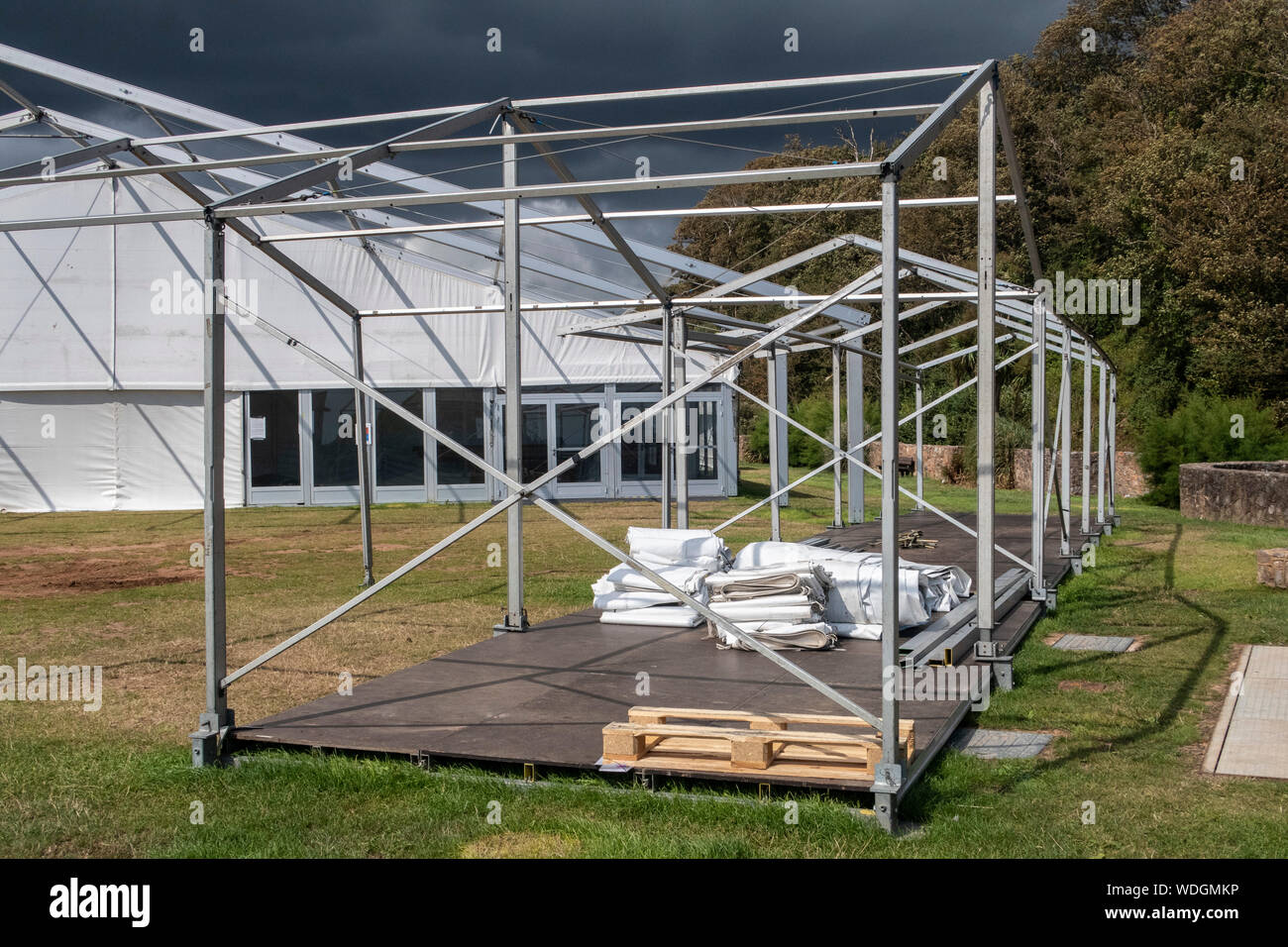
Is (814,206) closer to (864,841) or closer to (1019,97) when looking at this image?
(864,841)

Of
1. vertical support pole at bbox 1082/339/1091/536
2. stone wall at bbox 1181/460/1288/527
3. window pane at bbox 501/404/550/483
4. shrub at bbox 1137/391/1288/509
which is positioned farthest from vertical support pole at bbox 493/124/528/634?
shrub at bbox 1137/391/1288/509

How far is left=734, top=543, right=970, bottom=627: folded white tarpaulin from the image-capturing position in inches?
352

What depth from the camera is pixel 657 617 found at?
9609 millimetres

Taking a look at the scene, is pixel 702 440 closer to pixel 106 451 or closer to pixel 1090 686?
pixel 106 451

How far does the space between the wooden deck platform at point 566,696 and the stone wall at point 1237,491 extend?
473 inches

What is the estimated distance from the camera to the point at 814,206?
8.10 metres

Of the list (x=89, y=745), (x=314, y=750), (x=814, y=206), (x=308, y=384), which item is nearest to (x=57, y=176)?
(x=89, y=745)

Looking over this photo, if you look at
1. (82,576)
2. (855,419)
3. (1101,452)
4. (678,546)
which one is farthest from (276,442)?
(678,546)

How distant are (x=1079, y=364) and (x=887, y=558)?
22915 millimetres

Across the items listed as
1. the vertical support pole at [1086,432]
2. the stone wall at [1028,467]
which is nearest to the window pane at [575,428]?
the stone wall at [1028,467]

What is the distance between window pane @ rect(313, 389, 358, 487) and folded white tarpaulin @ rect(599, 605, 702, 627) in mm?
16950

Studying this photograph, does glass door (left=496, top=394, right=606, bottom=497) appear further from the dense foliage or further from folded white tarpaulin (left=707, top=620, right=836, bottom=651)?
folded white tarpaulin (left=707, top=620, right=836, bottom=651)

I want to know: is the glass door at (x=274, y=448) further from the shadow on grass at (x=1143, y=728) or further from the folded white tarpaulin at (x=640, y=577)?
the shadow on grass at (x=1143, y=728)

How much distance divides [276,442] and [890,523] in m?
22.5
